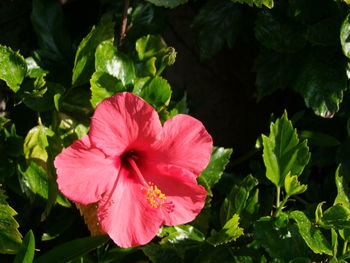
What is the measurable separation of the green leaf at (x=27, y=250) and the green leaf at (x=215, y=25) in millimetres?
801

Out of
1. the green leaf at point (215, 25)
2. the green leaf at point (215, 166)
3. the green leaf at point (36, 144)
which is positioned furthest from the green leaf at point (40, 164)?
the green leaf at point (215, 25)

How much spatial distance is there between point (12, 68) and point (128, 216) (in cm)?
44

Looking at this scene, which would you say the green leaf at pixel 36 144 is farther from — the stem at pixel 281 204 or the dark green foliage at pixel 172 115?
the stem at pixel 281 204

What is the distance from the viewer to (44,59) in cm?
156

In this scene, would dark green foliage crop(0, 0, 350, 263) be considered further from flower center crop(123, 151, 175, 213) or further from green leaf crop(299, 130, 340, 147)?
flower center crop(123, 151, 175, 213)

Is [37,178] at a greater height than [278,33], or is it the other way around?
[278,33]

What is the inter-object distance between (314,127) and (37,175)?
0.94m

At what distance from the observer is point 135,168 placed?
1.36 m

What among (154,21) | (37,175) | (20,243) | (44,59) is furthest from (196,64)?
(20,243)

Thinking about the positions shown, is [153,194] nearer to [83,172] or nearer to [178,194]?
[178,194]

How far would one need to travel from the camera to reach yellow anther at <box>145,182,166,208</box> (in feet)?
4.33

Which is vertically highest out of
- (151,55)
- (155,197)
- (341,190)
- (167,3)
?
(167,3)

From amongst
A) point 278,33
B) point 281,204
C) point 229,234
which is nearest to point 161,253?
point 229,234

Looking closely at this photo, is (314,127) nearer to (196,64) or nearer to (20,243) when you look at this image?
(196,64)
